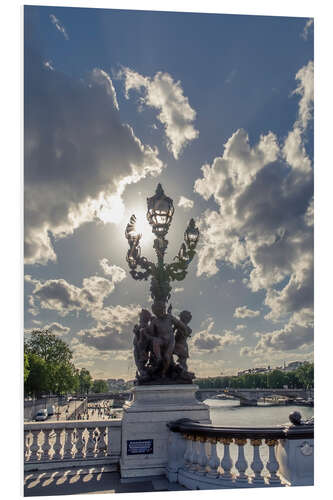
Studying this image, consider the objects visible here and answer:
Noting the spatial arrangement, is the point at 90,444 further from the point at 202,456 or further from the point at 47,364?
the point at 47,364

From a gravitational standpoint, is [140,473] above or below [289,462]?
below

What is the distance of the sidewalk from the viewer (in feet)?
21.7

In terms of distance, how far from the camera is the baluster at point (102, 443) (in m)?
8.07

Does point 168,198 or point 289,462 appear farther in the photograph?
point 168,198

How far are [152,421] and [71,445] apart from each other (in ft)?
5.39

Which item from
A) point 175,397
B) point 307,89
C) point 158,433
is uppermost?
point 307,89

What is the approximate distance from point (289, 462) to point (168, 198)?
4.77m

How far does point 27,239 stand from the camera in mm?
7375

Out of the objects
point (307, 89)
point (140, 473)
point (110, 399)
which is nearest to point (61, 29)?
point (307, 89)

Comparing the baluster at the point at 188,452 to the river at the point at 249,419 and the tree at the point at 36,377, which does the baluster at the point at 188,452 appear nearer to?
the river at the point at 249,419

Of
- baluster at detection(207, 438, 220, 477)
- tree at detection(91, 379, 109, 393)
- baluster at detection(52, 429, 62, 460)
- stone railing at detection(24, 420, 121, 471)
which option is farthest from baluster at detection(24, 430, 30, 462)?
tree at detection(91, 379, 109, 393)

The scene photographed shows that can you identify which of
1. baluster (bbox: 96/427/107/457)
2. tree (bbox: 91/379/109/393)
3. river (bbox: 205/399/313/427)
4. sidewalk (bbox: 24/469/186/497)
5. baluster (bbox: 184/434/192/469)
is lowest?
tree (bbox: 91/379/109/393)

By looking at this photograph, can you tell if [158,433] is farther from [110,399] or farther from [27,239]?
[110,399]

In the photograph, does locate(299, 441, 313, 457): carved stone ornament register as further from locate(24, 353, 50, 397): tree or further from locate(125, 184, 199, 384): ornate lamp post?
locate(24, 353, 50, 397): tree
